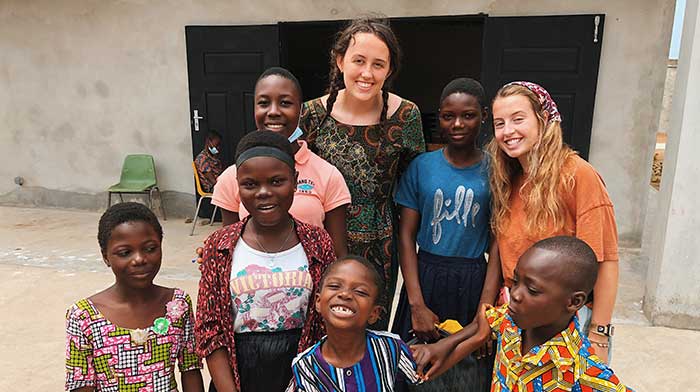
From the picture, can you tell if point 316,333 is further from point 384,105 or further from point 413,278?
point 384,105

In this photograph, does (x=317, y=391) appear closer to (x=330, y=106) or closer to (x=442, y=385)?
(x=442, y=385)

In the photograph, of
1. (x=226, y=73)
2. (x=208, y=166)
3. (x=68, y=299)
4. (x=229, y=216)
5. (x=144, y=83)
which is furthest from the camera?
(x=144, y=83)

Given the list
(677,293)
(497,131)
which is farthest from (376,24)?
(677,293)

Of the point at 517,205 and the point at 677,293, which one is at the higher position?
the point at 517,205

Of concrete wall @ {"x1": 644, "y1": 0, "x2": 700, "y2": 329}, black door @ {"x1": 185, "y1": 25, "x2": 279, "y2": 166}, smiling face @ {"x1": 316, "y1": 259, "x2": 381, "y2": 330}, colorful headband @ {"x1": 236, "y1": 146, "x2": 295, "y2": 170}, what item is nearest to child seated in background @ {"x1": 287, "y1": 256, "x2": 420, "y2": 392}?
smiling face @ {"x1": 316, "y1": 259, "x2": 381, "y2": 330}

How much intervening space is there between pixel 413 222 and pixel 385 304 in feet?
1.29

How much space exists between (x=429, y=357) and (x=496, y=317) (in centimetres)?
23

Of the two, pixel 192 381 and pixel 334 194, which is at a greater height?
pixel 334 194

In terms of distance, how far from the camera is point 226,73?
5387 mm

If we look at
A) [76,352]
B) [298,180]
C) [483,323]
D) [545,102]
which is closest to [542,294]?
[483,323]

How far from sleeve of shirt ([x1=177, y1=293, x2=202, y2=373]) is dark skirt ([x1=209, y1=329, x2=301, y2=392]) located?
6.8 inches

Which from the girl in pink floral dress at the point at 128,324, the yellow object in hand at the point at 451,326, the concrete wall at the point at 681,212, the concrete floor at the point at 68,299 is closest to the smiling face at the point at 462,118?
the yellow object in hand at the point at 451,326

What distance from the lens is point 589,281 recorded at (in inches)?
48.3

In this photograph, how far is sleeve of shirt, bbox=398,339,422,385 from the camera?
1380 millimetres
